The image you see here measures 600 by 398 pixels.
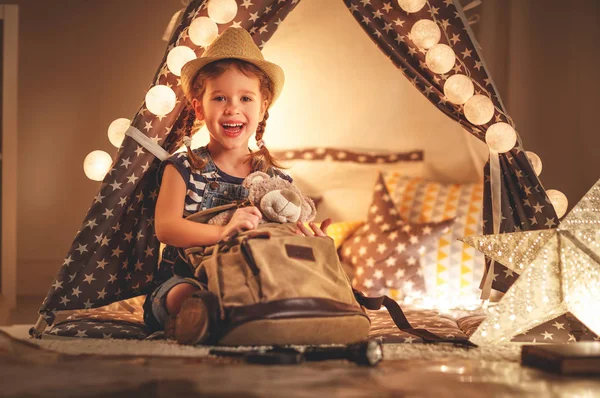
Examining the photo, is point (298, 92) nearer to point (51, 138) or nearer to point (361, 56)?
point (361, 56)

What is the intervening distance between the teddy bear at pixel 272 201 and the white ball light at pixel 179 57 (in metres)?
0.51

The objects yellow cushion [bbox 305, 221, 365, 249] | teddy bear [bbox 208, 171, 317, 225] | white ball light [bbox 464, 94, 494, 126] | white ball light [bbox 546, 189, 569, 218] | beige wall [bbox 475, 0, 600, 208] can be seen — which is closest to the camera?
teddy bear [bbox 208, 171, 317, 225]

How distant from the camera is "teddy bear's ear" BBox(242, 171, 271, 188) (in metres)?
1.99

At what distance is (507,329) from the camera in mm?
1812

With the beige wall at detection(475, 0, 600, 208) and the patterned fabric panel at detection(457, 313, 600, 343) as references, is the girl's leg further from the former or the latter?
the beige wall at detection(475, 0, 600, 208)

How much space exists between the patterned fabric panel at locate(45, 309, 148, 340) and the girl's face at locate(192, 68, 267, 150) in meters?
0.65

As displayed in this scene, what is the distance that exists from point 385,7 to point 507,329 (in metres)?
1.24

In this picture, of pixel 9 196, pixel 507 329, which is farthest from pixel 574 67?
pixel 9 196

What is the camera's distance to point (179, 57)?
223 cm

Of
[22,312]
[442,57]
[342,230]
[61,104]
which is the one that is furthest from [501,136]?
[61,104]

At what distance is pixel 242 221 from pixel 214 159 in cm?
41

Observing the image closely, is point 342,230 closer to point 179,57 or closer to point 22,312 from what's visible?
point 179,57

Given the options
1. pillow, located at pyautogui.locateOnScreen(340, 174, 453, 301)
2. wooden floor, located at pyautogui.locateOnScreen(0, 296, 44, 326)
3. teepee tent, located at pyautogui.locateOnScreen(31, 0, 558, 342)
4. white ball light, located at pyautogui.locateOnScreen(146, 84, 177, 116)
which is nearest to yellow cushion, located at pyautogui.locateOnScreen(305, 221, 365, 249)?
pillow, located at pyautogui.locateOnScreen(340, 174, 453, 301)

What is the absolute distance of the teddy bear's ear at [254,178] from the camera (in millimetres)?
1991
